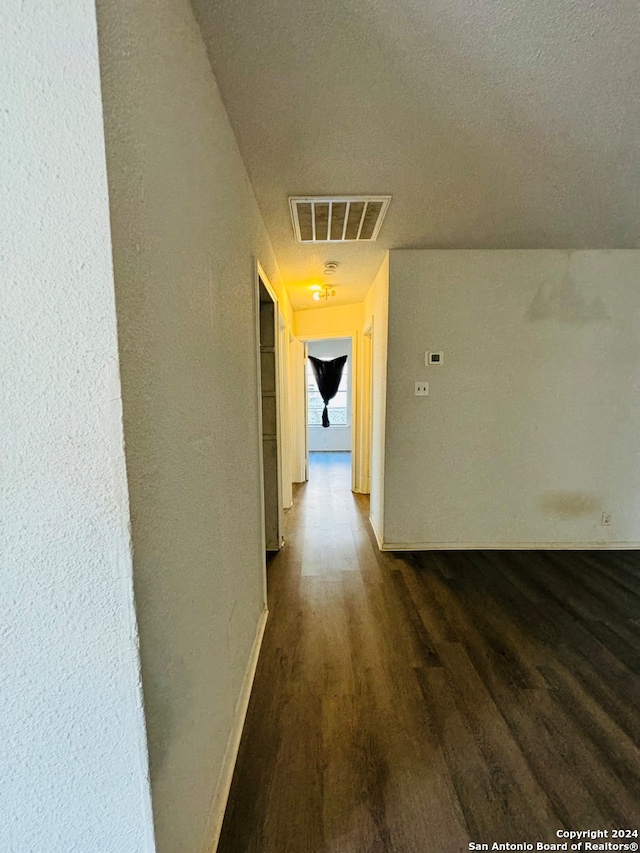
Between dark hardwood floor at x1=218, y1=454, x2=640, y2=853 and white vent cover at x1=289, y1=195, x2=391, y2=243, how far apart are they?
7.50 feet

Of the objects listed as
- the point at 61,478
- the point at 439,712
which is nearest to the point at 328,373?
the point at 439,712

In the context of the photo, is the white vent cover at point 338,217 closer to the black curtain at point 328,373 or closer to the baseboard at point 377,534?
the baseboard at point 377,534

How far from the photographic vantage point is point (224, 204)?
1.26 m

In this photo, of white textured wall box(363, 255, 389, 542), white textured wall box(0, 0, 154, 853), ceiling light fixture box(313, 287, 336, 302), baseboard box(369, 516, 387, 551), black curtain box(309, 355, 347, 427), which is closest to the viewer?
white textured wall box(0, 0, 154, 853)

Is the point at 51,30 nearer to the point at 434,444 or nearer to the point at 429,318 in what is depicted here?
the point at 429,318

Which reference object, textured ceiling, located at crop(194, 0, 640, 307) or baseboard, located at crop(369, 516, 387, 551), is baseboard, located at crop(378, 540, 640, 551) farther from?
textured ceiling, located at crop(194, 0, 640, 307)

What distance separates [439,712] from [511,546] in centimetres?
172

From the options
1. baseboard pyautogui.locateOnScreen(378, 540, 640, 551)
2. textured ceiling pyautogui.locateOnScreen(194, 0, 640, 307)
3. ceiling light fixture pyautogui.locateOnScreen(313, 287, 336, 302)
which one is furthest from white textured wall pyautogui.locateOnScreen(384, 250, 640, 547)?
ceiling light fixture pyautogui.locateOnScreen(313, 287, 336, 302)

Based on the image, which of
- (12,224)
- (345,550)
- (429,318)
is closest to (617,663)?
(345,550)

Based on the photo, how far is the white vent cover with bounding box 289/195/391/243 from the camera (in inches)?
72.6

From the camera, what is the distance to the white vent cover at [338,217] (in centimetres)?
184

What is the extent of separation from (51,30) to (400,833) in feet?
6.51

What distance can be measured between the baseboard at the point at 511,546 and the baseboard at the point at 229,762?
148cm

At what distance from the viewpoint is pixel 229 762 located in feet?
3.85
